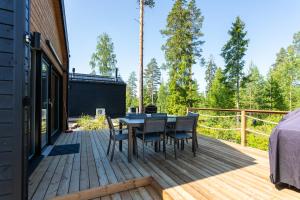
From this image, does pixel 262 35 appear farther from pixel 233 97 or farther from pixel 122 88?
pixel 122 88

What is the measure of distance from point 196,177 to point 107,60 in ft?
66.0

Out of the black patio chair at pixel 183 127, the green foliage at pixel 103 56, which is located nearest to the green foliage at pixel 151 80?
the green foliage at pixel 103 56

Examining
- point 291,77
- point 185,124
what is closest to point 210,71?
point 291,77

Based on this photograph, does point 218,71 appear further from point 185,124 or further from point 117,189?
point 117,189

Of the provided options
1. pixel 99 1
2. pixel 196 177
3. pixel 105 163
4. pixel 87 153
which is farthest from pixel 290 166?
pixel 99 1

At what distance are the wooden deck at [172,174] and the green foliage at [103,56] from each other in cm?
1807

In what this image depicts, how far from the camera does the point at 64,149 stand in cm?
418

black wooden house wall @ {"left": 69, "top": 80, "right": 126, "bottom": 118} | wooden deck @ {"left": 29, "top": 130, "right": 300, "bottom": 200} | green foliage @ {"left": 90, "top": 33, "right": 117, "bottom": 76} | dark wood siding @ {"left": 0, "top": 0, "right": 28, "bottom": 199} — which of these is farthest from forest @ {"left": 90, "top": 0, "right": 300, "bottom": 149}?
dark wood siding @ {"left": 0, "top": 0, "right": 28, "bottom": 199}

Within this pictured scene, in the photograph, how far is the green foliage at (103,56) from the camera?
20.8 metres

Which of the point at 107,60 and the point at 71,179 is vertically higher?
the point at 107,60

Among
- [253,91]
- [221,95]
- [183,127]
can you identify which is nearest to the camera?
[183,127]

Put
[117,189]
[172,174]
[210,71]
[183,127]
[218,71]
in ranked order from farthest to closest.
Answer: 1. [210,71]
2. [218,71]
3. [183,127]
4. [172,174]
5. [117,189]

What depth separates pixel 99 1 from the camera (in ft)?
30.5

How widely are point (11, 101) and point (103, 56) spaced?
20558 mm
